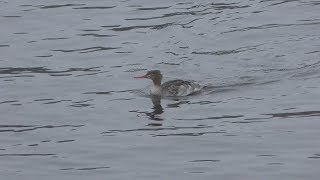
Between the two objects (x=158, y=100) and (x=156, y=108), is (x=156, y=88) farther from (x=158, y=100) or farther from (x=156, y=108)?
(x=156, y=108)

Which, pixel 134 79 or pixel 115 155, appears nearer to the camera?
pixel 115 155

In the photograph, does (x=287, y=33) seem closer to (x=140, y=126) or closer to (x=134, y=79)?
(x=134, y=79)

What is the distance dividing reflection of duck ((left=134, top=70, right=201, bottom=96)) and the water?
0.27m

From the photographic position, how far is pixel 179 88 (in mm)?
21516

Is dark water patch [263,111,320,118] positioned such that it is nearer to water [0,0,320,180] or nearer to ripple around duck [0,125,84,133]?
water [0,0,320,180]

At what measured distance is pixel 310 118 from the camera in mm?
18719

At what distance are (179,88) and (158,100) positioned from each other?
50 cm

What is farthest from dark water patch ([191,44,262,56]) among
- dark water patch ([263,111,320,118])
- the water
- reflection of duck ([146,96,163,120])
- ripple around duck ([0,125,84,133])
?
ripple around duck ([0,125,84,133])

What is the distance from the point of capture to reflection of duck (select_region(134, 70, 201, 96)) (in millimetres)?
21469

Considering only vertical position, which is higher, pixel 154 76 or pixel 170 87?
pixel 154 76

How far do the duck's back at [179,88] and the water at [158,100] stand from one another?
248mm

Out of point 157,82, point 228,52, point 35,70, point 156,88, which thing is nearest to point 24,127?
point 156,88

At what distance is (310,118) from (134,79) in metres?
5.46

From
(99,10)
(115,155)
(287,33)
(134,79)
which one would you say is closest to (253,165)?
(115,155)
